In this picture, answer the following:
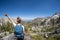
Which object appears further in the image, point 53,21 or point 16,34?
point 53,21

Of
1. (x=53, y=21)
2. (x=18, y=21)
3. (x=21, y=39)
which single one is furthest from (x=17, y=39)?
(x=53, y=21)

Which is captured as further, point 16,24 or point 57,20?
point 57,20

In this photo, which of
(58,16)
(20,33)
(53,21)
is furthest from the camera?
(58,16)

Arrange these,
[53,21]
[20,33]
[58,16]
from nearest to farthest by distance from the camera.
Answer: [20,33]
[53,21]
[58,16]

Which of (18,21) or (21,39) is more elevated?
(18,21)

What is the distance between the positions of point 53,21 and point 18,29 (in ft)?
254

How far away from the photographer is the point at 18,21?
7.01 meters

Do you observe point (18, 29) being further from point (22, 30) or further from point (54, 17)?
point (54, 17)

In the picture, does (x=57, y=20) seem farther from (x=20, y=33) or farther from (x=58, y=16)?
(x=20, y=33)

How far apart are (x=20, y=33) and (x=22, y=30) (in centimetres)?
14

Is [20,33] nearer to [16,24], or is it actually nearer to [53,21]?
[16,24]

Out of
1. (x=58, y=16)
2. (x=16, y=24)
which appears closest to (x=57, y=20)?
(x=58, y=16)

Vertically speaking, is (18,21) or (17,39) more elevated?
(18,21)

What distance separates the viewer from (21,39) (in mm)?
7008
